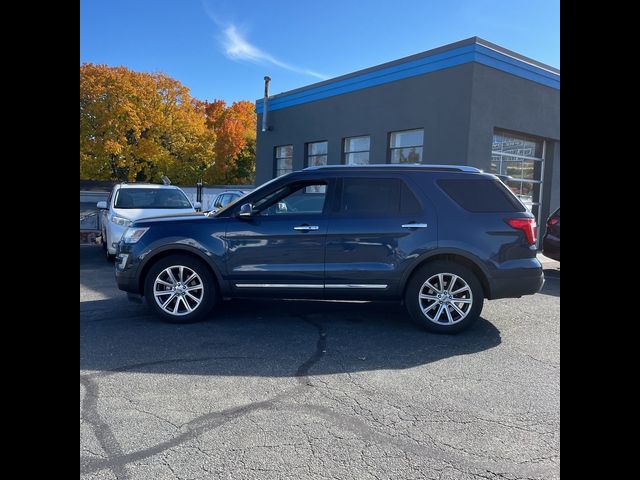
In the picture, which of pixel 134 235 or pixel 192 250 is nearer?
pixel 192 250

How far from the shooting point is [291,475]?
250 centimetres

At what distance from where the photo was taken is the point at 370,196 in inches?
208

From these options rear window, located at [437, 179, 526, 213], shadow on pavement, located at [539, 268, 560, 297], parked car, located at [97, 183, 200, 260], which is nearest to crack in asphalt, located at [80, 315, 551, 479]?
rear window, located at [437, 179, 526, 213]

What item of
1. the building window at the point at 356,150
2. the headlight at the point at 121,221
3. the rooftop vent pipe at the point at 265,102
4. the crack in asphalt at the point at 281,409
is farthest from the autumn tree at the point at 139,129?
the crack in asphalt at the point at 281,409

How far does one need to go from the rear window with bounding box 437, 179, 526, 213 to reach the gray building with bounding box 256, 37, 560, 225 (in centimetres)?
648

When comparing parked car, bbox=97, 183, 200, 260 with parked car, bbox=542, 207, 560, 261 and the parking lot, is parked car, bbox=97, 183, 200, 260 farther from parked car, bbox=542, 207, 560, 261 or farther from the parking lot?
parked car, bbox=542, 207, 560, 261

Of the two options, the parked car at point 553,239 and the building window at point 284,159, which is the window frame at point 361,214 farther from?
the building window at point 284,159

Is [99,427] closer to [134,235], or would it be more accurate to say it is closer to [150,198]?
[134,235]

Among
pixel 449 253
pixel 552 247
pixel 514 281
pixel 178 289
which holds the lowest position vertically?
pixel 178 289

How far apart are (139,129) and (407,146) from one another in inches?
903

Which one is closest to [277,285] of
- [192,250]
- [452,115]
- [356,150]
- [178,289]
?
[192,250]

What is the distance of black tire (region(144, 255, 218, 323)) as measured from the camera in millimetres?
5293
